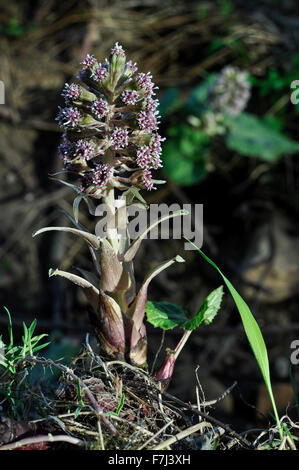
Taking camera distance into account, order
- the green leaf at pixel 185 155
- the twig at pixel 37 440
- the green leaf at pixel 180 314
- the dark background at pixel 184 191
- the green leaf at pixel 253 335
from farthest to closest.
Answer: the green leaf at pixel 185 155, the dark background at pixel 184 191, the green leaf at pixel 180 314, the green leaf at pixel 253 335, the twig at pixel 37 440

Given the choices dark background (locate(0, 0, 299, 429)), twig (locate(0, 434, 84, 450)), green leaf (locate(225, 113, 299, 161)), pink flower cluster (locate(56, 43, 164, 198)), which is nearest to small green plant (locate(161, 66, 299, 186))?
green leaf (locate(225, 113, 299, 161))

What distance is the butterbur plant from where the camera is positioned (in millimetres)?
1179

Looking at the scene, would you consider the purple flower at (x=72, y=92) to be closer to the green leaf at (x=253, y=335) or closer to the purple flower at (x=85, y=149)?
the purple flower at (x=85, y=149)

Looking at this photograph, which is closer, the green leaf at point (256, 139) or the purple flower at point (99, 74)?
the purple flower at point (99, 74)

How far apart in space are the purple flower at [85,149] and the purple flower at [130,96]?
0.41 ft

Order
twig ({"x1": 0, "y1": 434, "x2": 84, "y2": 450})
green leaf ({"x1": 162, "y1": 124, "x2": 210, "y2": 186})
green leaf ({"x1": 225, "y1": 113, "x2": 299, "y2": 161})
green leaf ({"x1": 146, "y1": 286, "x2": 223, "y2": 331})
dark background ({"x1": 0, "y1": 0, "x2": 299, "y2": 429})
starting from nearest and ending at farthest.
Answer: twig ({"x1": 0, "y1": 434, "x2": 84, "y2": 450}) → green leaf ({"x1": 146, "y1": 286, "x2": 223, "y2": 331}) → dark background ({"x1": 0, "y1": 0, "x2": 299, "y2": 429}) → green leaf ({"x1": 225, "y1": 113, "x2": 299, "y2": 161}) → green leaf ({"x1": 162, "y1": 124, "x2": 210, "y2": 186})

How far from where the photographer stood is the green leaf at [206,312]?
1236mm

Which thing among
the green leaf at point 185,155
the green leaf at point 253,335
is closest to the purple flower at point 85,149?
the green leaf at point 253,335

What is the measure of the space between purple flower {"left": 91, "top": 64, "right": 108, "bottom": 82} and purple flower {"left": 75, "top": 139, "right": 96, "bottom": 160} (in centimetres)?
14

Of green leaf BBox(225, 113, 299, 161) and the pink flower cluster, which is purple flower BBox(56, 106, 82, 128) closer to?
the pink flower cluster

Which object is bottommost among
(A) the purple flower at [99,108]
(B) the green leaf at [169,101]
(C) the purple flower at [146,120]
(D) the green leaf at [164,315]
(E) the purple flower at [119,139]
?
(D) the green leaf at [164,315]

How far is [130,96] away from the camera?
1.18 metres

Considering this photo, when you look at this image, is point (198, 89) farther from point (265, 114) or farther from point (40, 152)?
point (40, 152)

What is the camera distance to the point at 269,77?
3.49 meters
